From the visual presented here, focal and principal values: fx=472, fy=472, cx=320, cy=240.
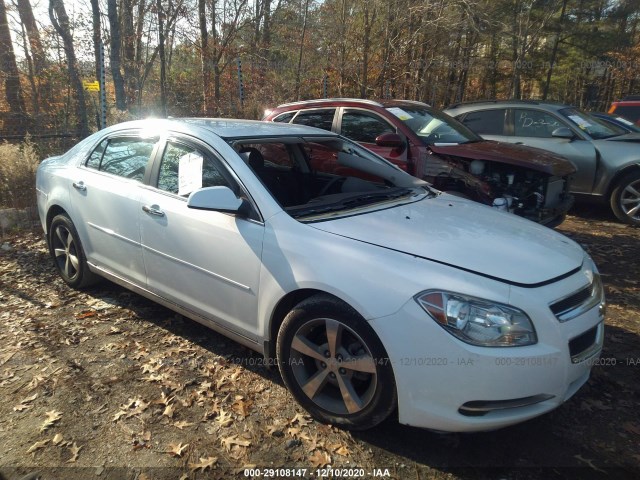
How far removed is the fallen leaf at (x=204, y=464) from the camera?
7.79 ft

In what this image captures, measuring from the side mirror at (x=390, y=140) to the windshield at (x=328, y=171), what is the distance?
1580 millimetres

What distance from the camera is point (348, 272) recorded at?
7.82 ft

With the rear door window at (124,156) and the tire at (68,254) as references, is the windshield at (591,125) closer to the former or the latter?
the rear door window at (124,156)

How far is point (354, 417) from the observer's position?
2.48 metres

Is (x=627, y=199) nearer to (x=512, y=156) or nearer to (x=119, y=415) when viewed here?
(x=512, y=156)

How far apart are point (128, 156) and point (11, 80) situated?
9.28m

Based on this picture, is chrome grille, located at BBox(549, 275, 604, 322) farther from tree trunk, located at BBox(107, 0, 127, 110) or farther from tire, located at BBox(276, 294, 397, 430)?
tree trunk, located at BBox(107, 0, 127, 110)

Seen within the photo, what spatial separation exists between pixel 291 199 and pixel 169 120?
3.95ft

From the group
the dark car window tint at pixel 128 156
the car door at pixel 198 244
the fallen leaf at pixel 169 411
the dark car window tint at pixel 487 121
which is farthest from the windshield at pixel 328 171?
the dark car window tint at pixel 487 121

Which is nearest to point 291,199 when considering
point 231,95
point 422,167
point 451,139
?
point 422,167

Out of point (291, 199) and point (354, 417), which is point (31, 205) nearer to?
point (291, 199)

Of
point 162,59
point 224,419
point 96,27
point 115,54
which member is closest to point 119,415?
point 224,419

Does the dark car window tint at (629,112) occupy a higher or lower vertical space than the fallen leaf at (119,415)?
higher

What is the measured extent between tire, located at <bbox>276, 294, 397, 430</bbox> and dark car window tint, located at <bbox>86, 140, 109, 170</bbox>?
2523mm
